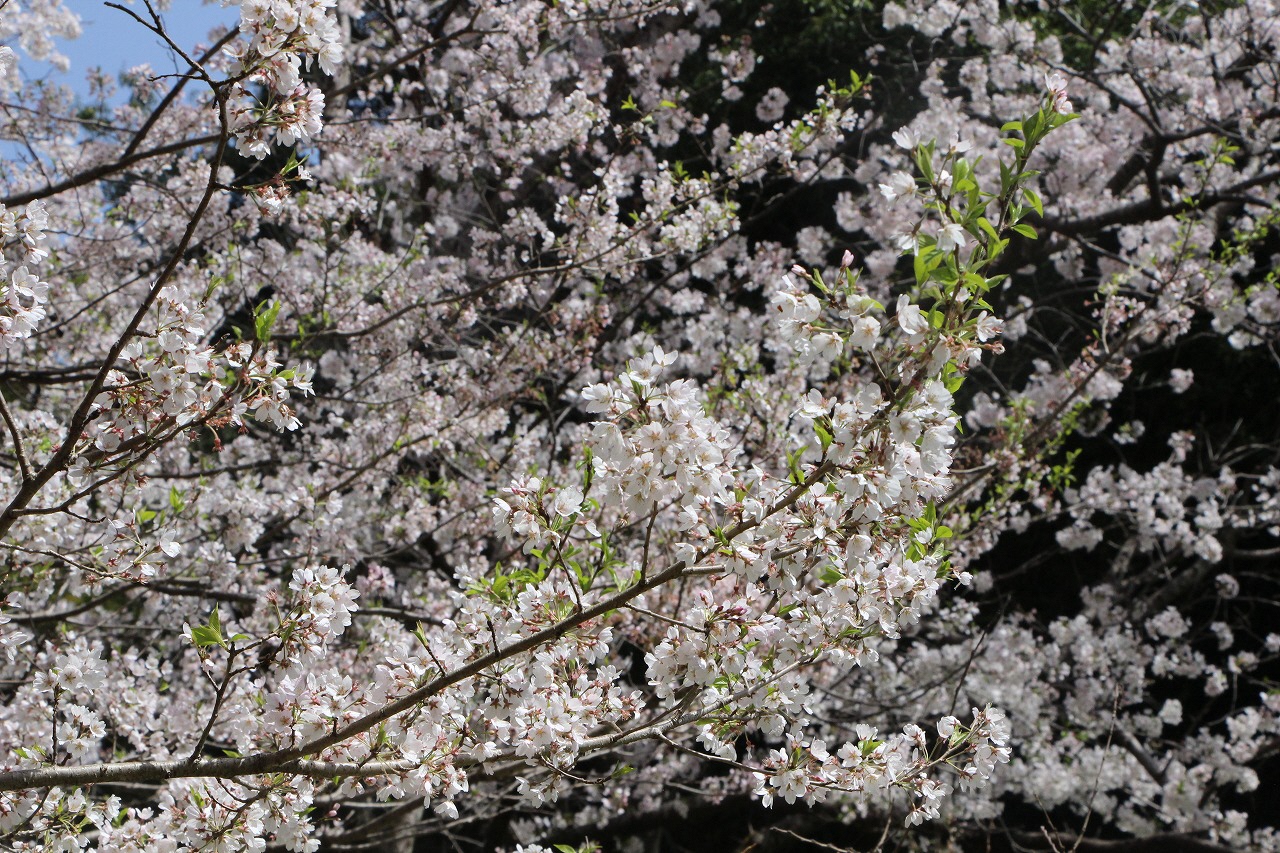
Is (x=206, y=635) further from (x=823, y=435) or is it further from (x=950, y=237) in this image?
(x=950, y=237)

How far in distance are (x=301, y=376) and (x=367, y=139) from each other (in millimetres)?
4602

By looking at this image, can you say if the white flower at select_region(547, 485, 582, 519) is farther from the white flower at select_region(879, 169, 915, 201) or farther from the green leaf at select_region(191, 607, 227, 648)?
the white flower at select_region(879, 169, 915, 201)

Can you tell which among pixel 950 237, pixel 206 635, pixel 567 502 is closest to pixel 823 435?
pixel 950 237

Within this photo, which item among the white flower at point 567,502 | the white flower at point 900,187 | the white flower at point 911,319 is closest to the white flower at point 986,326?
the white flower at point 911,319

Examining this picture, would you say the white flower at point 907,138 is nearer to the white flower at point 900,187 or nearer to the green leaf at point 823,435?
the white flower at point 900,187

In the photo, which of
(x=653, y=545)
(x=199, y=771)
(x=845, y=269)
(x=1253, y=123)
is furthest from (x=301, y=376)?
(x=1253, y=123)

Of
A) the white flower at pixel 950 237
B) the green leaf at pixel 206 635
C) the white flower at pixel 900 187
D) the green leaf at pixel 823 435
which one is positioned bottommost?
the green leaf at pixel 823 435

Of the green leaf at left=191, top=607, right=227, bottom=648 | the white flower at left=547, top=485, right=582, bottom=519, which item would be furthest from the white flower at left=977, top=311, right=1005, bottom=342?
the green leaf at left=191, top=607, right=227, bottom=648

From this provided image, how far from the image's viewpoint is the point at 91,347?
548 cm

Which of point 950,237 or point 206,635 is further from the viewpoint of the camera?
point 206,635

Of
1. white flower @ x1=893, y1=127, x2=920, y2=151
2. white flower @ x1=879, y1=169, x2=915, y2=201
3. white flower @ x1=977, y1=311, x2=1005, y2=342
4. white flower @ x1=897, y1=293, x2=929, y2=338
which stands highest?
white flower @ x1=893, y1=127, x2=920, y2=151

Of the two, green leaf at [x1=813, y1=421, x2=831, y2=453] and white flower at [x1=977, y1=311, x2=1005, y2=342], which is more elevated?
white flower at [x1=977, y1=311, x2=1005, y2=342]

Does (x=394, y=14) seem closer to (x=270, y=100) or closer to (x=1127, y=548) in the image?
(x=270, y=100)

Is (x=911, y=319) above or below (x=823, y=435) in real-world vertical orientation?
above
